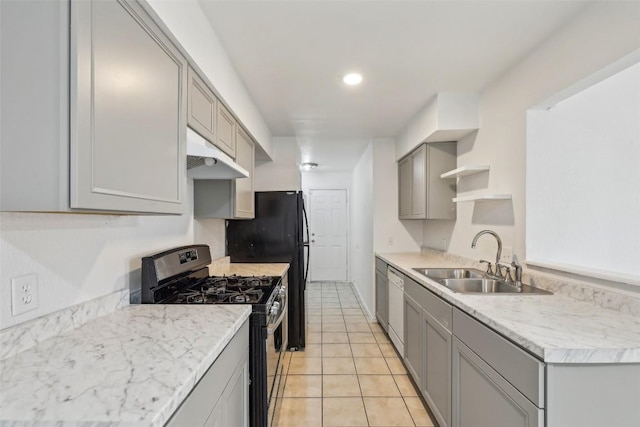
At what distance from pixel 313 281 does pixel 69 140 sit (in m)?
6.31

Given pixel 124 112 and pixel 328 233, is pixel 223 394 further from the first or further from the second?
pixel 328 233

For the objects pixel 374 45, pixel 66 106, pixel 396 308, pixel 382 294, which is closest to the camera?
pixel 66 106

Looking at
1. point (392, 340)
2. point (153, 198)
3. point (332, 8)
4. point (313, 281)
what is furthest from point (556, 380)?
point (313, 281)

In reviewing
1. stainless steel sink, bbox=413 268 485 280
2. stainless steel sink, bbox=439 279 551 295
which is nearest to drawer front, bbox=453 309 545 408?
stainless steel sink, bbox=439 279 551 295

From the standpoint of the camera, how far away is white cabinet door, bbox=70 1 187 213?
798 mm

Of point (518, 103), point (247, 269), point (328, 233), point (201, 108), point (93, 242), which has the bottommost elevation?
point (247, 269)

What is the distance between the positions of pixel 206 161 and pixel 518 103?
203 centimetres

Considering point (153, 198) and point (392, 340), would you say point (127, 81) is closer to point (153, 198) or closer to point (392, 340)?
point (153, 198)

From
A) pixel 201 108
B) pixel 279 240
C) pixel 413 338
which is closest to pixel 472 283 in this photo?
pixel 413 338

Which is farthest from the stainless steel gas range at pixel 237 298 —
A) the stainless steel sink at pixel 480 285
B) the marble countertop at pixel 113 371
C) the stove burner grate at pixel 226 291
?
the stainless steel sink at pixel 480 285

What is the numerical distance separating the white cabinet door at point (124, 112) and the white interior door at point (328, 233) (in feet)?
18.1

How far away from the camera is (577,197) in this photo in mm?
1828

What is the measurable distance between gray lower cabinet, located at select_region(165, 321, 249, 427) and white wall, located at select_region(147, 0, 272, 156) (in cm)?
125

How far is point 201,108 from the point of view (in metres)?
1.63
